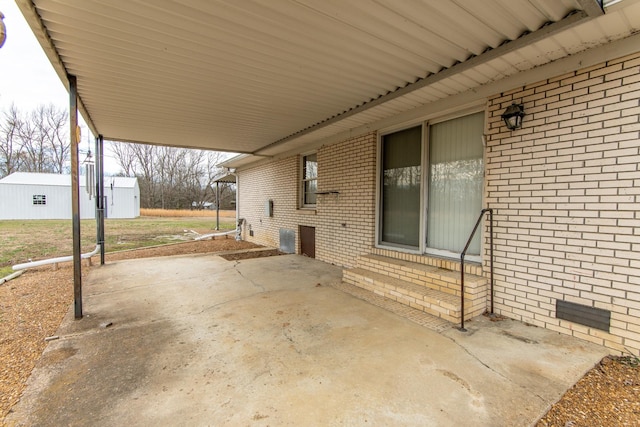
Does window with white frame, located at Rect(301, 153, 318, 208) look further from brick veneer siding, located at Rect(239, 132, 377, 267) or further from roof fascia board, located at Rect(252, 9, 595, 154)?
roof fascia board, located at Rect(252, 9, 595, 154)

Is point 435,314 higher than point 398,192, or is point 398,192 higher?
point 398,192

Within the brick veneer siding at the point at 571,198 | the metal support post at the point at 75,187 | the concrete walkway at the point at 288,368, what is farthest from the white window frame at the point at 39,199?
the brick veneer siding at the point at 571,198

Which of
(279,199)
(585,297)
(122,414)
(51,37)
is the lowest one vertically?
(122,414)

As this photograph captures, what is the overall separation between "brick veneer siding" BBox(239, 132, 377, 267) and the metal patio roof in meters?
1.21

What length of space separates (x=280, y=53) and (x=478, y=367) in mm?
3304

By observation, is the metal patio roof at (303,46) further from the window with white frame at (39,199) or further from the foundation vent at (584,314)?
the window with white frame at (39,199)

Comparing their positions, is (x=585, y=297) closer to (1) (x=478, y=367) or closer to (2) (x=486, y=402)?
(1) (x=478, y=367)

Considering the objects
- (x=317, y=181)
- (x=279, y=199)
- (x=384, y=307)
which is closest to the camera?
(x=384, y=307)

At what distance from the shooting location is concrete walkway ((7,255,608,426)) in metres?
1.73

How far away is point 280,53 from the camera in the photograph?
9.13 feet

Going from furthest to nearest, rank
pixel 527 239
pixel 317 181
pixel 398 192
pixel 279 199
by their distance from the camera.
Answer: pixel 279 199, pixel 317 181, pixel 398 192, pixel 527 239

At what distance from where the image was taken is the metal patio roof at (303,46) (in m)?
2.12

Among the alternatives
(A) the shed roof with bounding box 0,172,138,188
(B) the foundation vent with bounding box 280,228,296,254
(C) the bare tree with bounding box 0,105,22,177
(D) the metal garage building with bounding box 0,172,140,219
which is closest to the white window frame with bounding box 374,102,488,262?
(B) the foundation vent with bounding box 280,228,296,254

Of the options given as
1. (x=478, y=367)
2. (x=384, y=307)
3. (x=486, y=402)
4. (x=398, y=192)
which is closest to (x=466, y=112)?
(x=398, y=192)
